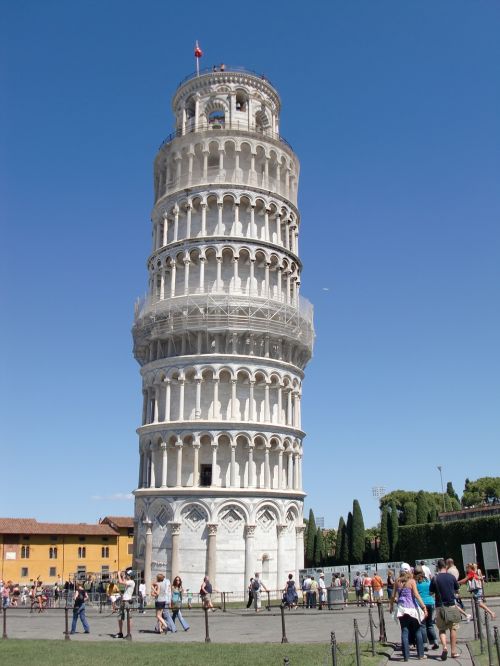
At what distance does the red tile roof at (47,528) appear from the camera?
76.1m

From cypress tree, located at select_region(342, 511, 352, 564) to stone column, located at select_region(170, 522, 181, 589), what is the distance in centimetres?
3396

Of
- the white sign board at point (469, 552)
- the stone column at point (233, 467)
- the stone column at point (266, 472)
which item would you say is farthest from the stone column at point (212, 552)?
the white sign board at point (469, 552)

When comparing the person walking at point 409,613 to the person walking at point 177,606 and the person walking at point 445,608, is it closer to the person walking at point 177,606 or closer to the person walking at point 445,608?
the person walking at point 445,608

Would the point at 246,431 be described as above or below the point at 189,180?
below

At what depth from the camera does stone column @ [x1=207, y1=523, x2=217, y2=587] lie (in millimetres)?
41344

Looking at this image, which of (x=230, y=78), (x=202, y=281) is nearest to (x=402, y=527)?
(x=202, y=281)

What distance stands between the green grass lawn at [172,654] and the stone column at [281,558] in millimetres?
24316

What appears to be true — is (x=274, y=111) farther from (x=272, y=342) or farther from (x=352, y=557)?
(x=352, y=557)

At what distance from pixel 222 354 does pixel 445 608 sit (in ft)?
101

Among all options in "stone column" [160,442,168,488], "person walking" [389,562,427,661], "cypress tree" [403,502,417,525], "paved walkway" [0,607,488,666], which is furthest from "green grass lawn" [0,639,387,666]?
"cypress tree" [403,502,417,525]

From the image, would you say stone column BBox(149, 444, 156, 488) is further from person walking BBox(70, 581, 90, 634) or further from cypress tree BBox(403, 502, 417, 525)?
cypress tree BBox(403, 502, 417, 525)

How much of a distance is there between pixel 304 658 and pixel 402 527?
52.2 meters

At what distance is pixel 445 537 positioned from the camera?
58.8 m

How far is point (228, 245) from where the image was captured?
47844 mm
